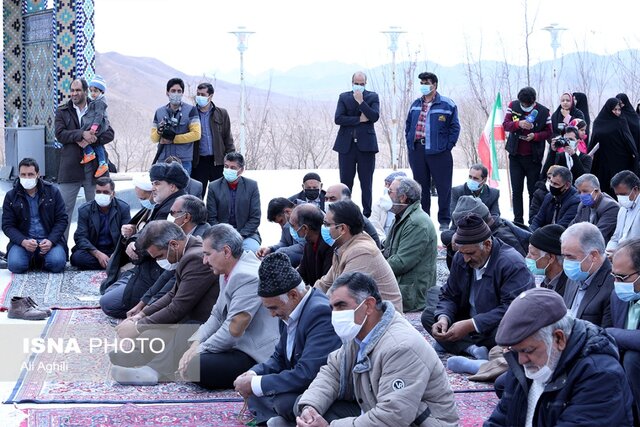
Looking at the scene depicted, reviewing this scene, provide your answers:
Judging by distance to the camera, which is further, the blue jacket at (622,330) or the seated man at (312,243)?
the seated man at (312,243)

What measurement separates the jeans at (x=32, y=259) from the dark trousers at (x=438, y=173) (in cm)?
389

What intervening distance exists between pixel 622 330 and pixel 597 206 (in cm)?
392

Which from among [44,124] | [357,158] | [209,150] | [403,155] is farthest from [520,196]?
[403,155]

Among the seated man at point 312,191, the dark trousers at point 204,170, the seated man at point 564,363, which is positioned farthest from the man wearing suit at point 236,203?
the seated man at point 564,363

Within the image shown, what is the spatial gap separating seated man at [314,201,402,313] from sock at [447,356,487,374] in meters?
0.43

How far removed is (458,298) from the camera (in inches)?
248

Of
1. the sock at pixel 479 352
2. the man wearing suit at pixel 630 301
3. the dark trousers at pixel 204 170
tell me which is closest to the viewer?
the man wearing suit at pixel 630 301

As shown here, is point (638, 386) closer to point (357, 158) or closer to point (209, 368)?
point (209, 368)

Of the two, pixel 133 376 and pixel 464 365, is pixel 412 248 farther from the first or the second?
pixel 133 376

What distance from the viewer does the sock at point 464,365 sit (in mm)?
A: 5984

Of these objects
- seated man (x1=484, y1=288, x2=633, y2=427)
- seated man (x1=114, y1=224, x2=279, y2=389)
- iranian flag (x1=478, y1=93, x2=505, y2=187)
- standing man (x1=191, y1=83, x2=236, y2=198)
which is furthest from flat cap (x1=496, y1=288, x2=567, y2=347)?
iranian flag (x1=478, y1=93, x2=505, y2=187)

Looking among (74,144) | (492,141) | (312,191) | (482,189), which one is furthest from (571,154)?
(74,144)

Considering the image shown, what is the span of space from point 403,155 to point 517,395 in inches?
751

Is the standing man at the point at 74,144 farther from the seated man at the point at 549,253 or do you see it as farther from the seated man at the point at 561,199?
the seated man at the point at 549,253
